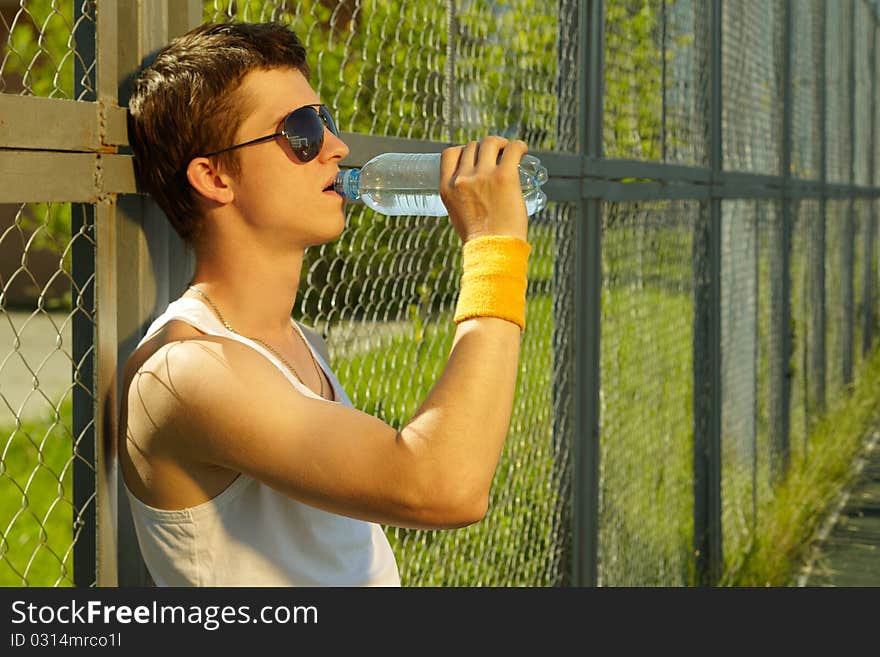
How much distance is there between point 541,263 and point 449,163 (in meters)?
1.96

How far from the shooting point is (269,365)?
1789mm

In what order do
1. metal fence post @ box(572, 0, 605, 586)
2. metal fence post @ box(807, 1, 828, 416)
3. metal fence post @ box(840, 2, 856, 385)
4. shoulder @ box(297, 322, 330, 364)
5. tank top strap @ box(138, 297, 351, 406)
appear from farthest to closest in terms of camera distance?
metal fence post @ box(840, 2, 856, 385)
metal fence post @ box(807, 1, 828, 416)
metal fence post @ box(572, 0, 605, 586)
shoulder @ box(297, 322, 330, 364)
tank top strap @ box(138, 297, 351, 406)

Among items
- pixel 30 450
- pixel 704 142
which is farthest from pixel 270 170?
pixel 30 450

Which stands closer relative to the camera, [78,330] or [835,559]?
[78,330]

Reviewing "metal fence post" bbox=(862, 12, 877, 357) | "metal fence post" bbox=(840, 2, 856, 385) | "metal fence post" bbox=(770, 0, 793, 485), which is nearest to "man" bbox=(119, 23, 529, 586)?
"metal fence post" bbox=(770, 0, 793, 485)

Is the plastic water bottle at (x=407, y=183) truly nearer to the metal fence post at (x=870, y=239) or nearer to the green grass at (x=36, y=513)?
the green grass at (x=36, y=513)

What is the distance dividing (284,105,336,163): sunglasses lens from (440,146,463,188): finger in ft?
0.70

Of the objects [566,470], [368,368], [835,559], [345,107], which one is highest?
[345,107]

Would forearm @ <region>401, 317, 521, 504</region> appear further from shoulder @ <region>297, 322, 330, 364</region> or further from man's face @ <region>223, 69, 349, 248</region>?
shoulder @ <region>297, 322, 330, 364</region>

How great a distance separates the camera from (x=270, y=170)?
198 cm

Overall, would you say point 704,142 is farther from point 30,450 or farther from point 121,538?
point 30,450

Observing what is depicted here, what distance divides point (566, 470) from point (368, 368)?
106 centimetres

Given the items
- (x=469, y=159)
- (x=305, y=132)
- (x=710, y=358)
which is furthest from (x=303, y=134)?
(x=710, y=358)

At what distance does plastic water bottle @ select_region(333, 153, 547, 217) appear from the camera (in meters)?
2.28
